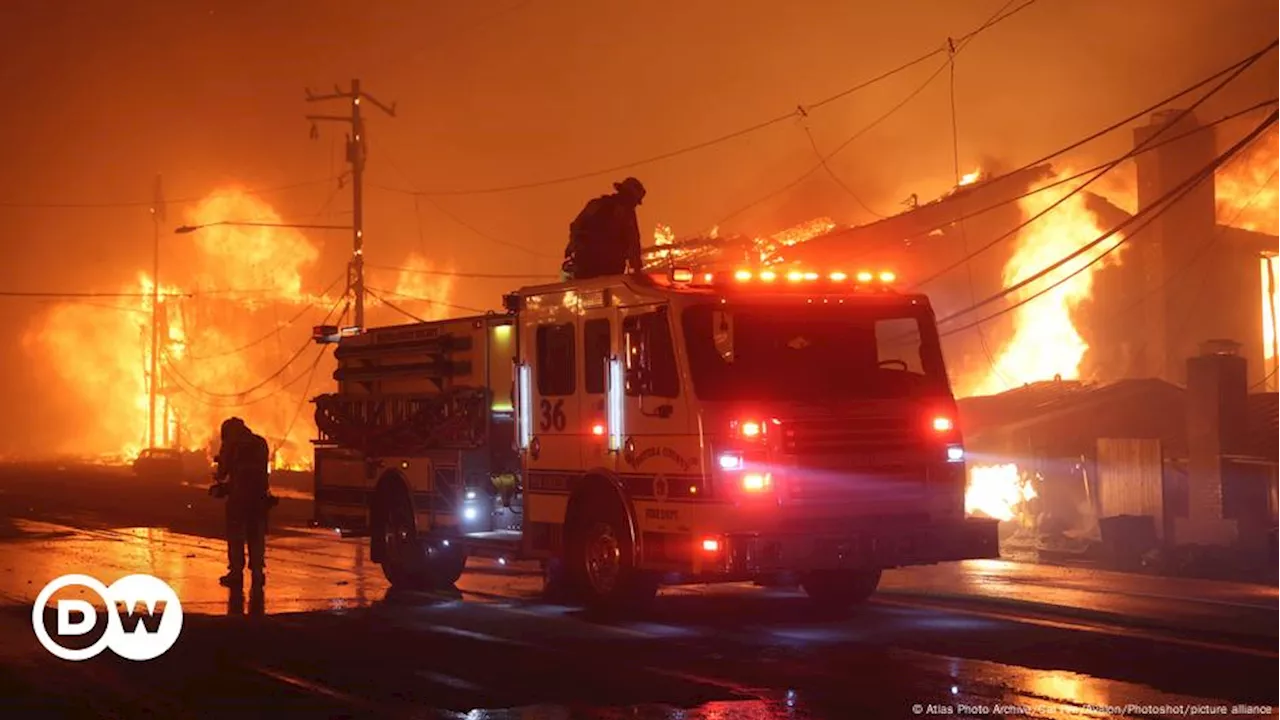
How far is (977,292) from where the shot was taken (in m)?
51.9

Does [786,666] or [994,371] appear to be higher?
[994,371]

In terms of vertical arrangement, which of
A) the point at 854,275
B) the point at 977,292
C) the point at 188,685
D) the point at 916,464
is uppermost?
the point at 977,292

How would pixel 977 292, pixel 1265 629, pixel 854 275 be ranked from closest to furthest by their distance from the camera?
pixel 1265 629
pixel 854 275
pixel 977 292

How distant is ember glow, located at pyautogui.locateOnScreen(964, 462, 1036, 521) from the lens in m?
27.2

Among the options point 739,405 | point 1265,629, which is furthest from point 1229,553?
point 739,405

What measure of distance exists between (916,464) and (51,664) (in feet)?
21.6

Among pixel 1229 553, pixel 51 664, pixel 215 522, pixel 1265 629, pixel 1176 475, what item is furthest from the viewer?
pixel 215 522

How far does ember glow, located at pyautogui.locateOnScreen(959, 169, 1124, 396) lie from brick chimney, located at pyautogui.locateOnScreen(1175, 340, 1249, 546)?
28.7 metres

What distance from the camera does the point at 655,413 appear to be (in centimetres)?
1240

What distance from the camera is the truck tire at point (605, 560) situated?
12703mm

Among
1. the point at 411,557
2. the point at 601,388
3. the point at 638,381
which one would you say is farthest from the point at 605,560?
the point at 411,557

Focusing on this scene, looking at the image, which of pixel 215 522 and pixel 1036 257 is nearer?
pixel 215 522

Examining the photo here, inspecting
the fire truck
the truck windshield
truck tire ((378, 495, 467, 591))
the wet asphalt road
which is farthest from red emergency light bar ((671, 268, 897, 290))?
truck tire ((378, 495, 467, 591))

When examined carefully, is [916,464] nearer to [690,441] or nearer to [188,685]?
[690,441]
